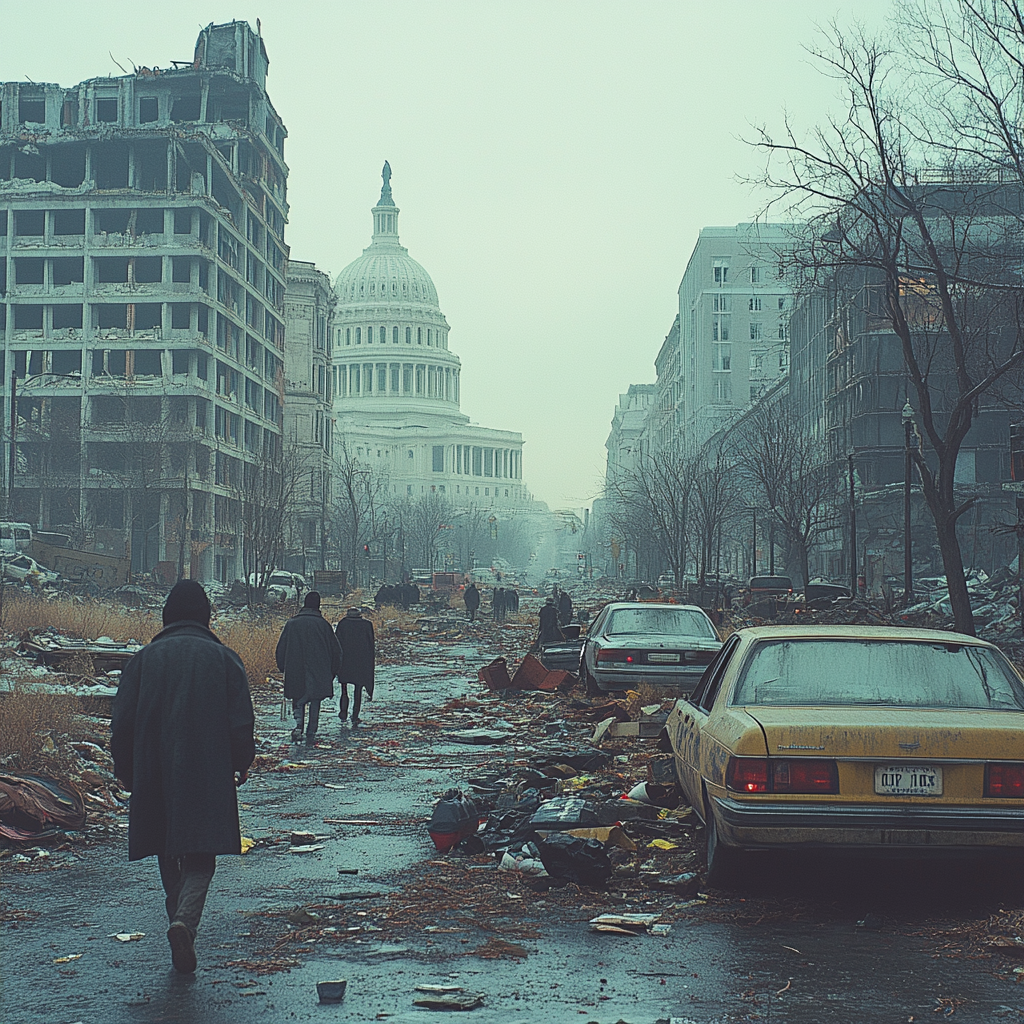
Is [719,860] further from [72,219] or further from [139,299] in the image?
[72,219]

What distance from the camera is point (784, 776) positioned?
21.8 ft

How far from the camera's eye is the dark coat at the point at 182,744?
6.00 metres

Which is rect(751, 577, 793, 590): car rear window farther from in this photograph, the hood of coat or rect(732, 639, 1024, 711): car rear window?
the hood of coat

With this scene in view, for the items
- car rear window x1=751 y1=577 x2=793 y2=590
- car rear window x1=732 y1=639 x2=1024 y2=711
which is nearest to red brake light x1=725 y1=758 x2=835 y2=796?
car rear window x1=732 y1=639 x2=1024 y2=711

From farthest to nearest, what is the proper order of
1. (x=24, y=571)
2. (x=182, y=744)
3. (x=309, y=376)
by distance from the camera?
1. (x=309, y=376)
2. (x=24, y=571)
3. (x=182, y=744)

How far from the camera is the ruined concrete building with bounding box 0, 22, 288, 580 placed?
73375 mm

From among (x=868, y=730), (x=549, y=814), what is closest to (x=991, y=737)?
(x=868, y=730)

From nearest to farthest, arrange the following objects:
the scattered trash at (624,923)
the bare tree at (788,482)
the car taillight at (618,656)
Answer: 1. the scattered trash at (624,923)
2. the car taillight at (618,656)
3. the bare tree at (788,482)

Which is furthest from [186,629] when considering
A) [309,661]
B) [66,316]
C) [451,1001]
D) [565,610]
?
[66,316]

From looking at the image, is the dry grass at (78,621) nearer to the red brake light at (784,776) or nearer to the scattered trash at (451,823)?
the scattered trash at (451,823)

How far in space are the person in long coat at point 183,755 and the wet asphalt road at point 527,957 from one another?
441mm

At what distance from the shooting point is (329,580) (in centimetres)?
6078

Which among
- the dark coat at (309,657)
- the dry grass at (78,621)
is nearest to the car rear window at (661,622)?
the dark coat at (309,657)

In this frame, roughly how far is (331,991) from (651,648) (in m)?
11.9
